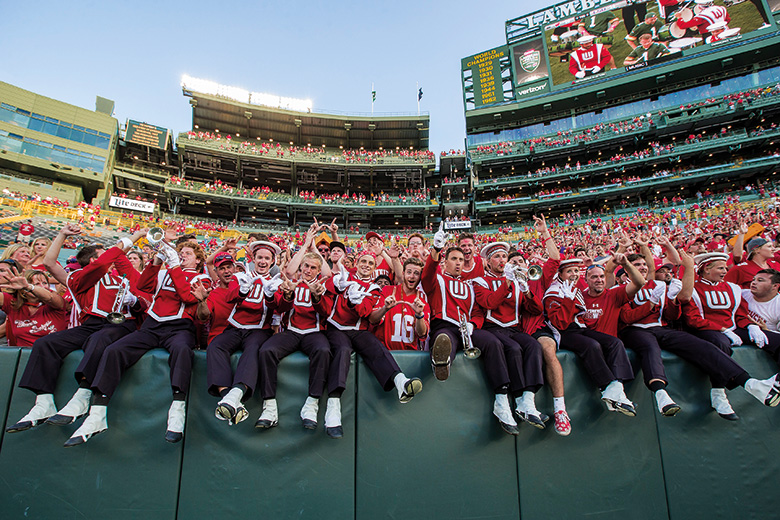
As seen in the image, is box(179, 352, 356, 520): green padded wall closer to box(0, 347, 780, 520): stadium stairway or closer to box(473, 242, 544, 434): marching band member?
box(0, 347, 780, 520): stadium stairway

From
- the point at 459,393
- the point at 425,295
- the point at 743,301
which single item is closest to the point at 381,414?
the point at 459,393

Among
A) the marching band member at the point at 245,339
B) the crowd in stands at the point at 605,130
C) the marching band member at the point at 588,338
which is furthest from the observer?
the crowd in stands at the point at 605,130

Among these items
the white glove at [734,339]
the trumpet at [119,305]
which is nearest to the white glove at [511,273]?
the white glove at [734,339]

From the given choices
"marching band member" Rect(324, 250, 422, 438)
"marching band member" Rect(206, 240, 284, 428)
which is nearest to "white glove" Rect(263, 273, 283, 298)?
"marching band member" Rect(206, 240, 284, 428)

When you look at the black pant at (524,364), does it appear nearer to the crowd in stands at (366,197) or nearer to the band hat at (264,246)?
the band hat at (264,246)

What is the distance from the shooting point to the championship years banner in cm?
3044

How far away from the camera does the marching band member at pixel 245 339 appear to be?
9.11 ft

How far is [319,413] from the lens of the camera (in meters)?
3.01

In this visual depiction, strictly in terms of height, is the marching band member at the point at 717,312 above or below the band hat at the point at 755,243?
below

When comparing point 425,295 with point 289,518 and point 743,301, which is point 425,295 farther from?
point 743,301

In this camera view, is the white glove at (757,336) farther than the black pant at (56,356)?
Yes

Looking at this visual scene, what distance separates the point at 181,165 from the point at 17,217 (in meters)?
17.9

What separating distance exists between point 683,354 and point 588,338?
3.46 feet

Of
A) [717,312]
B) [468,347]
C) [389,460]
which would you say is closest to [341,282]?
[468,347]
